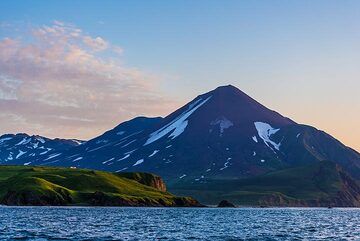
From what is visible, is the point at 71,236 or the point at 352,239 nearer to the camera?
the point at 71,236

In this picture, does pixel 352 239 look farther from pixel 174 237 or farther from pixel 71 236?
pixel 71 236

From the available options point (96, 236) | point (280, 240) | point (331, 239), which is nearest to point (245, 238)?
point (280, 240)

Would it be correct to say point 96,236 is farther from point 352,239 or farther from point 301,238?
point 352,239

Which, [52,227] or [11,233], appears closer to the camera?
[11,233]

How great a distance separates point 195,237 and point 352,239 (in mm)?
23486

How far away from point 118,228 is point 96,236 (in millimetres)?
17850

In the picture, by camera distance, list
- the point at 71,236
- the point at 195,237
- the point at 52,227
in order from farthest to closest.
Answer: the point at 52,227, the point at 195,237, the point at 71,236

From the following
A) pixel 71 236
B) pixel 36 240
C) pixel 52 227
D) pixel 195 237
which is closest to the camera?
pixel 36 240

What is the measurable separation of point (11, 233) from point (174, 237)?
22475 mm

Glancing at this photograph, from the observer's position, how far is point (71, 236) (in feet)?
266

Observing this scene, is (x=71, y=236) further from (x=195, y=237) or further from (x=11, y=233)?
(x=195, y=237)

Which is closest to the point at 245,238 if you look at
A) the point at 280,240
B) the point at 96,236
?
the point at 280,240

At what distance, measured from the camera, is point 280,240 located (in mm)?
84062

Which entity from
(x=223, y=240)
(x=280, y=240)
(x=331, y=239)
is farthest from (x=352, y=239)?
(x=223, y=240)
